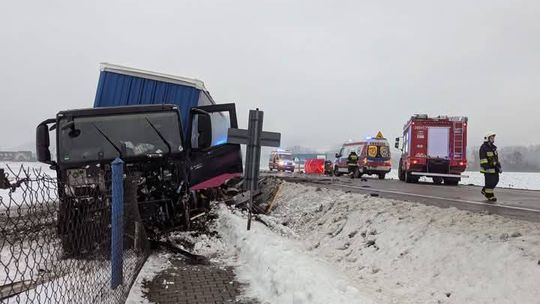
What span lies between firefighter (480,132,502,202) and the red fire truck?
980cm

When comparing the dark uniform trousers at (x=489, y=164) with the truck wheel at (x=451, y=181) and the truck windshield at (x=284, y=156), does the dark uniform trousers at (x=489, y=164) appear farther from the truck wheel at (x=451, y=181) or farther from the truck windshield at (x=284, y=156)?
the truck windshield at (x=284, y=156)

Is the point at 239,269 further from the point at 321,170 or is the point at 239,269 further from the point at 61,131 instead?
the point at 321,170

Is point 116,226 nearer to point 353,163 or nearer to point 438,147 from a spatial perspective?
point 438,147

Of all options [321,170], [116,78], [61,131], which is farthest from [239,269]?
[321,170]

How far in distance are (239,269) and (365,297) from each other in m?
2.66

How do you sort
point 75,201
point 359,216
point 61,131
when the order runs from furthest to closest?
1. point 359,216
2. point 61,131
3. point 75,201

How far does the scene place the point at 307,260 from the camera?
692 centimetres

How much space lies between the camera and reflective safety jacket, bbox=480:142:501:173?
11734 mm

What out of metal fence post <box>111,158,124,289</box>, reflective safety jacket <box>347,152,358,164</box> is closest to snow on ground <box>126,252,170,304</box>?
metal fence post <box>111,158,124,289</box>

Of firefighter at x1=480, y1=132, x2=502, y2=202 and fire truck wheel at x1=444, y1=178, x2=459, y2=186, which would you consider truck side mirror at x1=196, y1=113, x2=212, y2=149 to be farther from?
fire truck wheel at x1=444, y1=178, x2=459, y2=186

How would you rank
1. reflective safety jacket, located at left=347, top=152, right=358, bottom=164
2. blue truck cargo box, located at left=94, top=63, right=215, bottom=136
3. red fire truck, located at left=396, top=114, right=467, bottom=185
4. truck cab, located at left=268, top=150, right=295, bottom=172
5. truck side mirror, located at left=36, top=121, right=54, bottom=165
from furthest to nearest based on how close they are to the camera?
truck cab, located at left=268, top=150, right=295, bottom=172 < reflective safety jacket, located at left=347, top=152, right=358, bottom=164 < red fire truck, located at left=396, top=114, right=467, bottom=185 < blue truck cargo box, located at left=94, top=63, right=215, bottom=136 < truck side mirror, located at left=36, top=121, right=54, bottom=165

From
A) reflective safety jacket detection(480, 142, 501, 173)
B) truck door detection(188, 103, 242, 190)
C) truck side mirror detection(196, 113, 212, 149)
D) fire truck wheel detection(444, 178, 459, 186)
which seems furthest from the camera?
fire truck wheel detection(444, 178, 459, 186)

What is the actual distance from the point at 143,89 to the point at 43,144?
3080mm

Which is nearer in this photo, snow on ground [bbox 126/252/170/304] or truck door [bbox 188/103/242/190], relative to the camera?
snow on ground [bbox 126/252/170/304]
